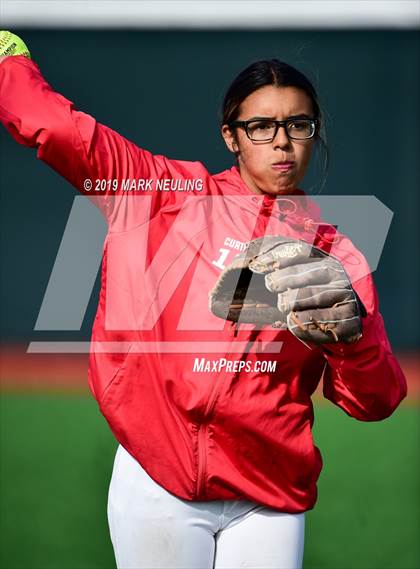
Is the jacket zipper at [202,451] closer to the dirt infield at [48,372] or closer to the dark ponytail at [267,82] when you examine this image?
the dark ponytail at [267,82]

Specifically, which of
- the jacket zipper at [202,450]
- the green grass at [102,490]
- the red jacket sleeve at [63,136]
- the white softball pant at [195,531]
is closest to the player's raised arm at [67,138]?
the red jacket sleeve at [63,136]

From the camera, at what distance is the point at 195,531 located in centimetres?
162

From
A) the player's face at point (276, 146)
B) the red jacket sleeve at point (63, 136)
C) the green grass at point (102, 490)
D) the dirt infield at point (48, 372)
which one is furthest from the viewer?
the dirt infield at point (48, 372)

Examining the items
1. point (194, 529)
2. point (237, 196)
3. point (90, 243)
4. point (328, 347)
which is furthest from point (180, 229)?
point (90, 243)

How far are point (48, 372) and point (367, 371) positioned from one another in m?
2.56

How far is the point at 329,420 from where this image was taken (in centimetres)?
346

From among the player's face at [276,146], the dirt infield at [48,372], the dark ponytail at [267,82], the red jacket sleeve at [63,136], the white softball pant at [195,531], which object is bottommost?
the white softball pant at [195,531]

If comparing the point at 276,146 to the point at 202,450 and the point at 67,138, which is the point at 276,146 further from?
the point at 202,450

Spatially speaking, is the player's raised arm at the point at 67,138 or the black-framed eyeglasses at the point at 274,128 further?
the black-framed eyeglasses at the point at 274,128

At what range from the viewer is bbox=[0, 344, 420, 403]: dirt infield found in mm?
3818

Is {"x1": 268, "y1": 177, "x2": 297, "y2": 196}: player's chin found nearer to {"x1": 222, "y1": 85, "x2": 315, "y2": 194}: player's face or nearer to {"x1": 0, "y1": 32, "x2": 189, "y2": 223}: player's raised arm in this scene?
{"x1": 222, "y1": 85, "x2": 315, "y2": 194}: player's face

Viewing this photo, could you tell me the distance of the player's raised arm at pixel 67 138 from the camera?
61.9 inches

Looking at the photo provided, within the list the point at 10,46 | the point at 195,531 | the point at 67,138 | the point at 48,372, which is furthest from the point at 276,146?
the point at 48,372

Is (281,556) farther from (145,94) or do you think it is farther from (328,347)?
(145,94)
